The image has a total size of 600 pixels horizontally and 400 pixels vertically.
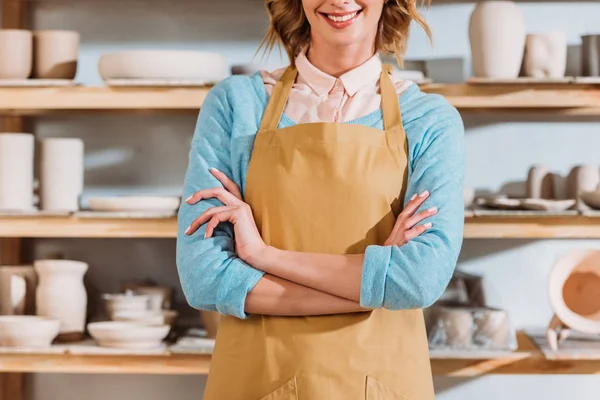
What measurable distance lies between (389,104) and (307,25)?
246 mm

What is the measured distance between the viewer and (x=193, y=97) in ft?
7.57

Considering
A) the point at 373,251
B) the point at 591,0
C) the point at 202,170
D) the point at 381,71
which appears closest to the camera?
the point at 373,251

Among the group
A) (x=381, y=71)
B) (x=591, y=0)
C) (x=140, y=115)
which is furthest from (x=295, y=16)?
(x=591, y=0)

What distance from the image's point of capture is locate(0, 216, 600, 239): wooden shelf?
7.44ft

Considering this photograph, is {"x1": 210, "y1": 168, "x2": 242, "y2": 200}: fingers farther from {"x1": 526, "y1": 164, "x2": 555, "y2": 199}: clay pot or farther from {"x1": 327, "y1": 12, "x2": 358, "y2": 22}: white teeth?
{"x1": 526, "y1": 164, "x2": 555, "y2": 199}: clay pot

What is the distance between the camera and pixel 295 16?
5.26 feet

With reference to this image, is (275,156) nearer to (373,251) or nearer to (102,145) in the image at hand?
(373,251)

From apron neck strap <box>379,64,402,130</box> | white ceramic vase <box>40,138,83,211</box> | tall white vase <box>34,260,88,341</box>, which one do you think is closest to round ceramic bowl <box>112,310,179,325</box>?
tall white vase <box>34,260,88,341</box>

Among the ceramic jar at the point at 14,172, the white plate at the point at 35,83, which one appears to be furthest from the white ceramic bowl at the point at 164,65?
the ceramic jar at the point at 14,172

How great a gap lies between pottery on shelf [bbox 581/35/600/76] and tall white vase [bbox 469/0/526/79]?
0.20 meters

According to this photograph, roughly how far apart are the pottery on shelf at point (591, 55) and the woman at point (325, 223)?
1.00 m

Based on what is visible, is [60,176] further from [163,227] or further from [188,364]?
[188,364]

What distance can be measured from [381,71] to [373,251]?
0.41 m

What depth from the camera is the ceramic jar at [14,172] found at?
7.81 feet
